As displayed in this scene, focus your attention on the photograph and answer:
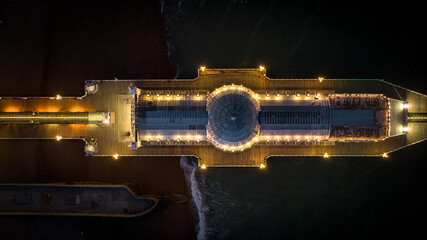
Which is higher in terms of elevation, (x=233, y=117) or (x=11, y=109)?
(x=11, y=109)

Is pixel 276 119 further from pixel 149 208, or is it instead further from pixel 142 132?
pixel 149 208

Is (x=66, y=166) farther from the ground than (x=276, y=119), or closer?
closer

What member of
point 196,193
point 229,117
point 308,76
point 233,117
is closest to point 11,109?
point 196,193

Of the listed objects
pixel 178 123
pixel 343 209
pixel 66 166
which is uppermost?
pixel 178 123

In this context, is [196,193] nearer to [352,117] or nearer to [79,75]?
[352,117]

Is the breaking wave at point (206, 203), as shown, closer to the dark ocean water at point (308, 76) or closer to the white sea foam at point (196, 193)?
the white sea foam at point (196, 193)

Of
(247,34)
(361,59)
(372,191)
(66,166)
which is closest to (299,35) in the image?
(247,34)

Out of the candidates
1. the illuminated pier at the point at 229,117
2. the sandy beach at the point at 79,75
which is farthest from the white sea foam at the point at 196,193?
the illuminated pier at the point at 229,117
